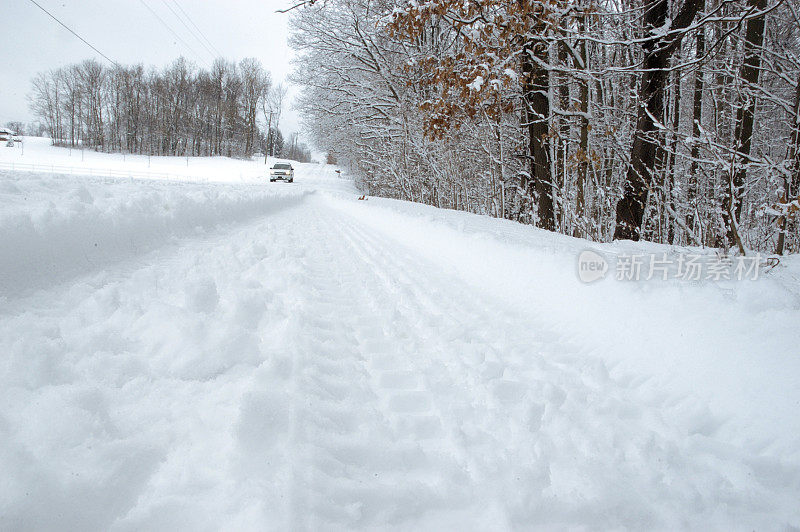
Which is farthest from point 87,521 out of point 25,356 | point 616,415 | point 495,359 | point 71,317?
point 616,415

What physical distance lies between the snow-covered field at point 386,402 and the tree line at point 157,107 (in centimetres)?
5673

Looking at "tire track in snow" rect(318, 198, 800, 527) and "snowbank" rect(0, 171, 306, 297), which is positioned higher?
"snowbank" rect(0, 171, 306, 297)

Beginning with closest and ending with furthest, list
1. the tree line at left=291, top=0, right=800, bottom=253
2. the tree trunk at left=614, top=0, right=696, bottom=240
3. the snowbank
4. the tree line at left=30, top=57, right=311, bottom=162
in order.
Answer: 1. the snowbank
2. the tree line at left=291, top=0, right=800, bottom=253
3. the tree trunk at left=614, top=0, right=696, bottom=240
4. the tree line at left=30, top=57, right=311, bottom=162

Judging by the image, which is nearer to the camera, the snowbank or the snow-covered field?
the snow-covered field

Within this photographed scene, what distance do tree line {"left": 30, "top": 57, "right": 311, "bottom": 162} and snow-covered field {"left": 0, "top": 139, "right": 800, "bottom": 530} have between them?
186ft

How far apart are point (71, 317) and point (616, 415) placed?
2.81m

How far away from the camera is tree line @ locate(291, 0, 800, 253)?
5.01 m

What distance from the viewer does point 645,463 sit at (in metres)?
1.33

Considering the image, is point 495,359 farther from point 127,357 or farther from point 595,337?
point 127,357

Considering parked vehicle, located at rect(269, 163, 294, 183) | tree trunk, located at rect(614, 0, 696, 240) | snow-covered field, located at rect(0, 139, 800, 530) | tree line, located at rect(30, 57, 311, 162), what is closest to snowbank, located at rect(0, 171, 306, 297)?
snow-covered field, located at rect(0, 139, 800, 530)

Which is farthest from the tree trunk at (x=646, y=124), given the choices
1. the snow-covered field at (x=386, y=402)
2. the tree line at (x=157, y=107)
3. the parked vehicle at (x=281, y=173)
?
the tree line at (x=157, y=107)

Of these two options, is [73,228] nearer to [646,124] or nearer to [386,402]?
[386,402]

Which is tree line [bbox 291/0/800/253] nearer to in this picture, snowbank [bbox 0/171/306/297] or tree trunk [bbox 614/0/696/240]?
tree trunk [bbox 614/0/696/240]

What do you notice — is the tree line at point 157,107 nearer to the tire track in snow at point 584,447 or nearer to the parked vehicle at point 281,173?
the parked vehicle at point 281,173
